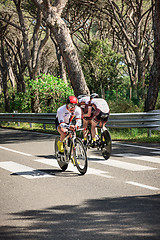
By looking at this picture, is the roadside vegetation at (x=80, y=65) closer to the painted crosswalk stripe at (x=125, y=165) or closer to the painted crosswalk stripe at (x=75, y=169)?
the painted crosswalk stripe at (x=125, y=165)

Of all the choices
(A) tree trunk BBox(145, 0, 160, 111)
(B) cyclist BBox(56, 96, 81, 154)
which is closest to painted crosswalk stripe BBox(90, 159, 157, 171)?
(B) cyclist BBox(56, 96, 81, 154)

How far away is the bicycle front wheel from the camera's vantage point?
7.47 m

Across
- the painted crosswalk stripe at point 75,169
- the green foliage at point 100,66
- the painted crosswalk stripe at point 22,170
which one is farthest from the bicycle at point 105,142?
the green foliage at point 100,66

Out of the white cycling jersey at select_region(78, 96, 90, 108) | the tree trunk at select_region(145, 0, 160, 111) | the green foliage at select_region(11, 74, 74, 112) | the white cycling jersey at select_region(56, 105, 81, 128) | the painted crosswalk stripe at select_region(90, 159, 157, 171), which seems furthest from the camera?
the green foliage at select_region(11, 74, 74, 112)

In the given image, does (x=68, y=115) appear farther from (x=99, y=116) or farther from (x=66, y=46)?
(x=66, y=46)

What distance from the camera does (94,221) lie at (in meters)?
4.83

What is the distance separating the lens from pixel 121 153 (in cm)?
1036

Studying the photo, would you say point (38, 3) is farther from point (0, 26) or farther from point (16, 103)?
point (0, 26)

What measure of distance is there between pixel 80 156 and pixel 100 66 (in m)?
23.2

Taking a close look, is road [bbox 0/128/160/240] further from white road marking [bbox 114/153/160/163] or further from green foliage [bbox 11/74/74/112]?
green foliage [bbox 11/74/74/112]

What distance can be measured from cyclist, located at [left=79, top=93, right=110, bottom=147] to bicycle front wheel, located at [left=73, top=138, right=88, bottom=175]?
6.39 ft

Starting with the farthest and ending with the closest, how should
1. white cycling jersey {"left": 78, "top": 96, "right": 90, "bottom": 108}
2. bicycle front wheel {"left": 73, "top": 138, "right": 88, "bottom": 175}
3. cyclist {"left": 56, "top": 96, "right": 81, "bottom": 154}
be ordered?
white cycling jersey {"left": 78, "top": 96, "right": 90, "bottom": 108} → cyclist {"left": 56, "top": 96, "right": 81, "bottom": 154} → bicycle front wheel {"left": 73, "top": 138, "right": 88, "bottom": 175}

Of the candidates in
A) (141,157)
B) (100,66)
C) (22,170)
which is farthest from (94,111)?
(100,66)

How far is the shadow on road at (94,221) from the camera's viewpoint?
4367mm
